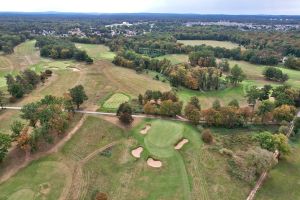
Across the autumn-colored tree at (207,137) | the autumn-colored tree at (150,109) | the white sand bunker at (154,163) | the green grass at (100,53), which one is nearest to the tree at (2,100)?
the autumn-colored tree at (150,109)

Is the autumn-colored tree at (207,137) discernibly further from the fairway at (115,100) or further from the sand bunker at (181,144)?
the fairway at (115,100)

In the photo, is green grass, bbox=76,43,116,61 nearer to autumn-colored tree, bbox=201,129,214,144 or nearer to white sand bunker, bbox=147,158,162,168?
autumn-colored tree, bbox=201,129,214,144

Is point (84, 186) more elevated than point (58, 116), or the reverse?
point (58, 116)

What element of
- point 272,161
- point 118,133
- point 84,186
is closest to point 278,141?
point 272,161

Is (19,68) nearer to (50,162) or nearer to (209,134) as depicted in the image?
(50,162)

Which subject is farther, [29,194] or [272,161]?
[272,161]
